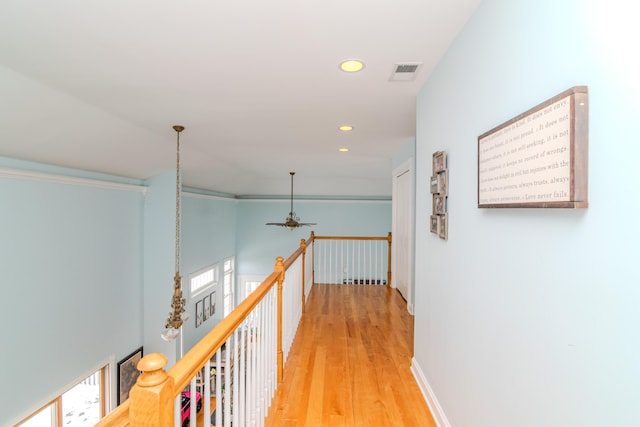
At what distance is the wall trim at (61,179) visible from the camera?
345 centimetres

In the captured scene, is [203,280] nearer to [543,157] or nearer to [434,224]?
[434,224]

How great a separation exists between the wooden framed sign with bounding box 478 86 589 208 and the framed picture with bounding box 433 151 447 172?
611mm

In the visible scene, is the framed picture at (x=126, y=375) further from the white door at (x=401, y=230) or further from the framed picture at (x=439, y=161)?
the framed picture at (x=439, y=161)

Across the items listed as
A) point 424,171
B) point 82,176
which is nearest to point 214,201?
point 82,176

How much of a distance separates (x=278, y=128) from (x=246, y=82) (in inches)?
53.9

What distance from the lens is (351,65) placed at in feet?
7.48

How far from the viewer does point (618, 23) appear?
81 centimetres

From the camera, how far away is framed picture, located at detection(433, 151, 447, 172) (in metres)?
2.06

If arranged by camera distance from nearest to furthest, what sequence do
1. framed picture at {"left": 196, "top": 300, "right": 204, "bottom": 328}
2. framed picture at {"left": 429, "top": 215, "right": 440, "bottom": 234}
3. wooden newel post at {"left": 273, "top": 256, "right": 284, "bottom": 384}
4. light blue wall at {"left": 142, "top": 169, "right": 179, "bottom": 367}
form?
framed picture at {"left": 429, "top": 215, "right": 440, "bottom": 234}, wooden newel post at {"left": 273, "top": 256, "right": 284, "bottom": 384}, light blue wall at {"left": 142, "top": 169, "right": 179, "bottom": 367}, framed picture at {"left": 196, "top": 300, "right": 204, "bottom": 328}

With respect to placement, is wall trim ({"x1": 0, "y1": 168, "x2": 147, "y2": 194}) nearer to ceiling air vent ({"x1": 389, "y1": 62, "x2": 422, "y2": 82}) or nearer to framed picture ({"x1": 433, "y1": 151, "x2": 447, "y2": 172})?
ceiling air vent ({"x1": 389, "y1": 62, "x2": 422, "y2": 82})

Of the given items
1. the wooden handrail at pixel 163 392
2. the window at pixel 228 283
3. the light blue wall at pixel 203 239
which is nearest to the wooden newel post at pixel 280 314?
the wooden handrail at pixel 163 392

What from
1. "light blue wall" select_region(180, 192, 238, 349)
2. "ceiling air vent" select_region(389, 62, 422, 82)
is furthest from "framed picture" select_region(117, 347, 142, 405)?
"ceiling air vent" select_region(389, 62, 422, 82)

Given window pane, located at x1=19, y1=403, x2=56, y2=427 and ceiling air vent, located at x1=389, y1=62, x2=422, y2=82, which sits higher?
ceiling air vent, located at x1=389, y1=62, x2=422, y2=82

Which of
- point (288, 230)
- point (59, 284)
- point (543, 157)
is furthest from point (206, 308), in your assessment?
point (543, 157)
